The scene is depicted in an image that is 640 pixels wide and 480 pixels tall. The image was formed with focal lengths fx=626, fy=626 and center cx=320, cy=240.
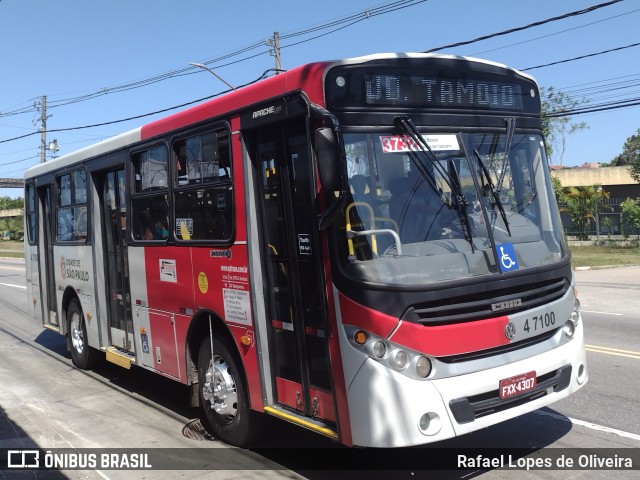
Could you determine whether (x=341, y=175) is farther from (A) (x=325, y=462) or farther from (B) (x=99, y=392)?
(B) (x=99, y=392)

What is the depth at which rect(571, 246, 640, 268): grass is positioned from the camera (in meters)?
23.7

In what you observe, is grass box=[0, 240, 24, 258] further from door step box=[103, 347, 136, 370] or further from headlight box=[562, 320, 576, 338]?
headlight box=[562, 320, 576, 338]

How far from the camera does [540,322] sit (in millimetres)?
4746

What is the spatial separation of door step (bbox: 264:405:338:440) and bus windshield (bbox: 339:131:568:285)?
3.87 feet

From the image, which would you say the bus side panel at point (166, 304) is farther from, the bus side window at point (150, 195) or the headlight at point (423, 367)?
the headlight at point (423, 367)

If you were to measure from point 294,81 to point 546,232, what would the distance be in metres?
2.39

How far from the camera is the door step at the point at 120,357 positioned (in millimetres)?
7721

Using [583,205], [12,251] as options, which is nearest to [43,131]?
[12,251]

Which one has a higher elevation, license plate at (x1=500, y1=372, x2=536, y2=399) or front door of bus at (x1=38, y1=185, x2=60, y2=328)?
front door of bus at (x1=38, y1=185, x2=60, y2=328)

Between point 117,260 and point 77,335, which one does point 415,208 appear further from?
point 77,335

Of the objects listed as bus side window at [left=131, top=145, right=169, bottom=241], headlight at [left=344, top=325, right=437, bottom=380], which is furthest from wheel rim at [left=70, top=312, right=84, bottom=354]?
headlight at [left=344, top=325, right=437, bottom=380]

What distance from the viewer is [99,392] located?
8.21m

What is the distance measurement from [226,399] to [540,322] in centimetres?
289

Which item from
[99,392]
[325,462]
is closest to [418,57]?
[325,462]
